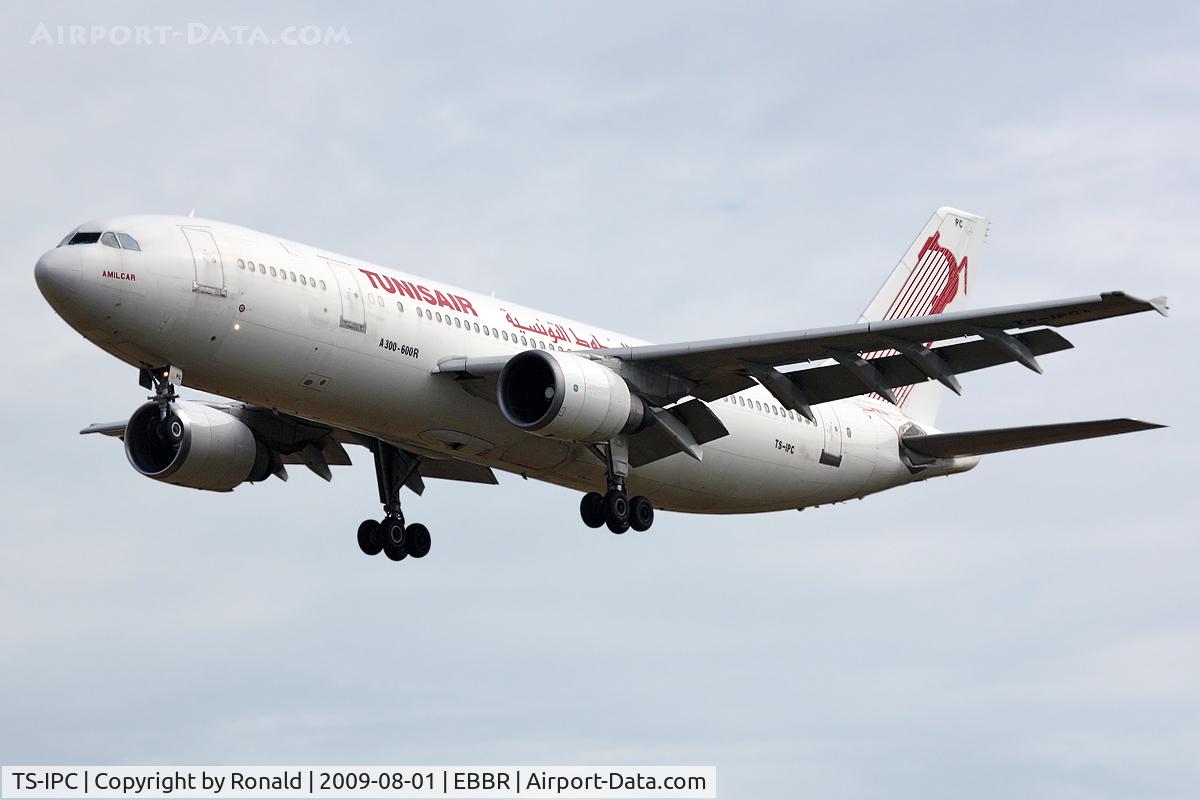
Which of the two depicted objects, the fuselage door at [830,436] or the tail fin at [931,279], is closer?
the fuselage door at [830,436]

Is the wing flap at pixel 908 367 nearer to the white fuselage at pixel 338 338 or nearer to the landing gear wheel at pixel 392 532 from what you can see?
the white fuselage at pixel 338 338

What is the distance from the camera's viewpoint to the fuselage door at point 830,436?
40938 mm

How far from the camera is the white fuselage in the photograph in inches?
1205

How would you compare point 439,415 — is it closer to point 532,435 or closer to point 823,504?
point 532,435

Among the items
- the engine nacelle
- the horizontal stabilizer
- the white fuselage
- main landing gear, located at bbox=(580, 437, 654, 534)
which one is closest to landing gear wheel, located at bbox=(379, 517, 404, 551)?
the engine nacelle

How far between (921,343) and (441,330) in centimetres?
866

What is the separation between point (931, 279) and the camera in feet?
157

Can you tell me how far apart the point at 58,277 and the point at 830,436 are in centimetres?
1782

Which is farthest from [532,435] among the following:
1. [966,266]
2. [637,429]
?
[966,266]

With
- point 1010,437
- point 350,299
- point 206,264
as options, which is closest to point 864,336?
point 1010,437

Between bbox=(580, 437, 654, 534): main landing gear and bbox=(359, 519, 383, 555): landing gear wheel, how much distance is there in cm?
528

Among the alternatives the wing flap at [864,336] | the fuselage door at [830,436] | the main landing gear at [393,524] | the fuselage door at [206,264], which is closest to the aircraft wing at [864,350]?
the wing flap at [864,336]

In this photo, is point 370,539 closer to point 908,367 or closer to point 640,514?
point 640,514

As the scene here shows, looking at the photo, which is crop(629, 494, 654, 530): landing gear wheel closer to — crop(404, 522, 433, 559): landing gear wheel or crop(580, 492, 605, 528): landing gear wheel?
crop(580, 492, 605, 528): landing gear wheel
